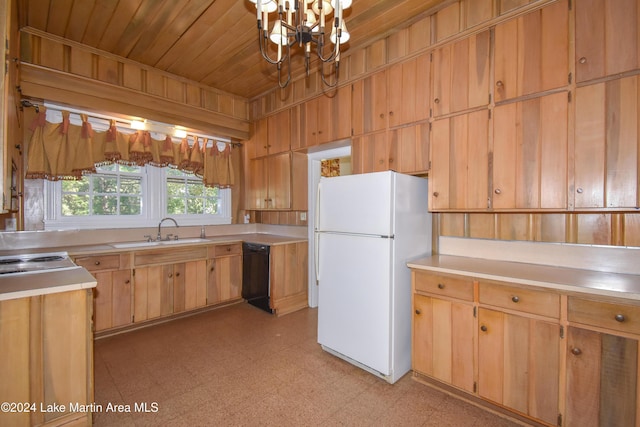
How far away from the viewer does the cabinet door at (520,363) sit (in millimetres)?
1626

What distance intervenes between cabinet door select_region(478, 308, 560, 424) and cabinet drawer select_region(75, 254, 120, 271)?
128 inches

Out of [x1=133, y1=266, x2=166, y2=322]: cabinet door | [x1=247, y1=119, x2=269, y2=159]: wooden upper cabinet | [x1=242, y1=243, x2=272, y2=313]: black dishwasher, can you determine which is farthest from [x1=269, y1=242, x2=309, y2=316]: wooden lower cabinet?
[x1=247, y1=119, x2=269, y2=159]: wooden upper cabinet

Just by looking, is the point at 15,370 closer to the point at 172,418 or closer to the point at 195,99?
the point at 172,418

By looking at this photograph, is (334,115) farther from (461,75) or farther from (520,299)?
(520,299)

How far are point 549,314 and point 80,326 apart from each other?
8.75 feet

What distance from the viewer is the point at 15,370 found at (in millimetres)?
1465

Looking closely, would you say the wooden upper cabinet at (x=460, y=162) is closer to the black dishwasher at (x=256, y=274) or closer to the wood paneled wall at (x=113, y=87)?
the black dishwasher at (x=256, y=274)

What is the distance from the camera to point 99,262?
276 centimetres

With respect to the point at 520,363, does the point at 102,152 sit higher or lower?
higher

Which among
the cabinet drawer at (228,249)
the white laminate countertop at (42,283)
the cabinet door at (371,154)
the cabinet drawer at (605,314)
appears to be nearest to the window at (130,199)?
the cabinet drawer at (228,249)

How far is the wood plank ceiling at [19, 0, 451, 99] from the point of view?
2.33m

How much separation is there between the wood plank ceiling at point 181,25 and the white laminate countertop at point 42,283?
2141 mm

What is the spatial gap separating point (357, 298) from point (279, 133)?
2.49 metres

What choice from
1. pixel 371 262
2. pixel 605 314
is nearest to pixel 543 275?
pixel 605 314
